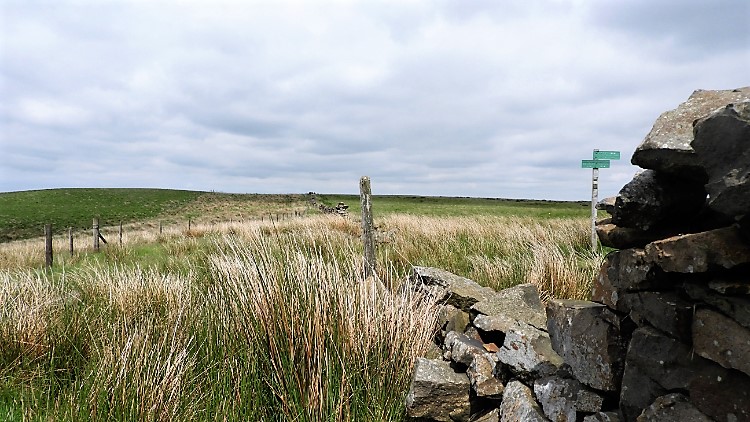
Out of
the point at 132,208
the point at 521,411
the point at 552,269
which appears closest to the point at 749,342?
the point at 521,411

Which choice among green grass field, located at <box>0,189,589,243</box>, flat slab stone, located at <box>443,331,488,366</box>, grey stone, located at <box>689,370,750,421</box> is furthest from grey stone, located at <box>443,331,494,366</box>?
green grass field, located at <box>0,189,589,243</box>

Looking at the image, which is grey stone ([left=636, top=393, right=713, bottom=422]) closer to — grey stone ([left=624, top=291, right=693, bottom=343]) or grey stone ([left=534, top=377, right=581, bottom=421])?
grey stone ([left=624, top=291, right=693, bottom=343])

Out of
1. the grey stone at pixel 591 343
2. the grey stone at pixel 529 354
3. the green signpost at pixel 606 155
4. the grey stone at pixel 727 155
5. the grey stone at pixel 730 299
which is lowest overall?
the grey stone at pixel 529 354

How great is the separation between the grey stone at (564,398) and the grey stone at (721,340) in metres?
0.84

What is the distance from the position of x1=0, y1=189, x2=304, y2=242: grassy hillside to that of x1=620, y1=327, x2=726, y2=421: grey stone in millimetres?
44157

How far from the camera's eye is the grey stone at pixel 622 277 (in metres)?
2.38

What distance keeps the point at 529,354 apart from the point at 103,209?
220ft

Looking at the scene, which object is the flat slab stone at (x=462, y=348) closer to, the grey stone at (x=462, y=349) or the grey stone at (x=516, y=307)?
the grey stone at (x=462, y=349)

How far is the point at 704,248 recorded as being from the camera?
2008mm

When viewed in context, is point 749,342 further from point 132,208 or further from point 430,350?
point 132,208

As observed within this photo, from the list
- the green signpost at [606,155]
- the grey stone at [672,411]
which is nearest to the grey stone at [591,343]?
the grey stone at [672,411]

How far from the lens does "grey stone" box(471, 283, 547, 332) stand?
13.7 ft

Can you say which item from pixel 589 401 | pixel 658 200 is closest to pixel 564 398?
pixel 589 401

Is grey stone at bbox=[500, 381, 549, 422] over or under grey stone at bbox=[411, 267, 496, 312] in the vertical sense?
under
